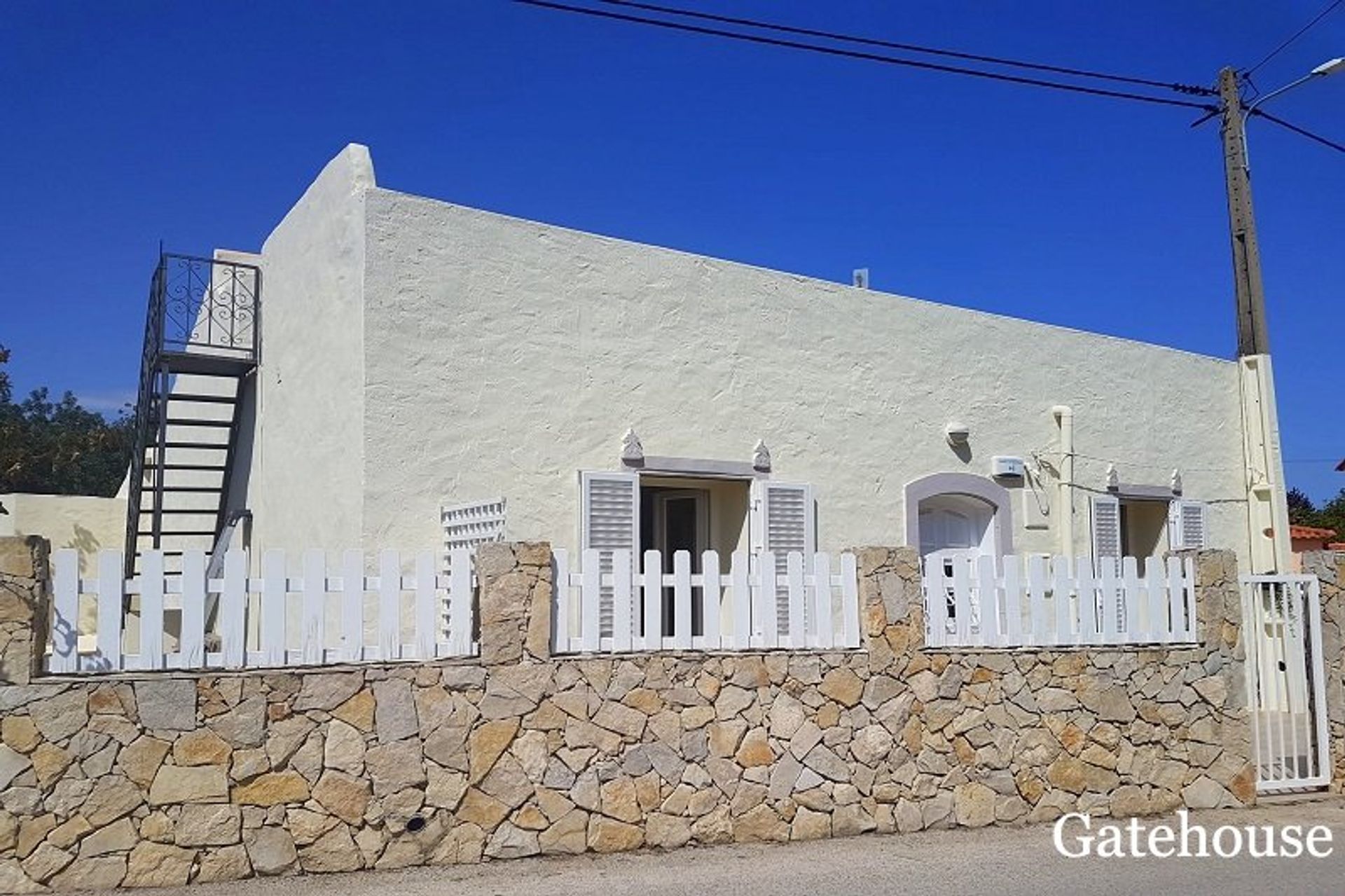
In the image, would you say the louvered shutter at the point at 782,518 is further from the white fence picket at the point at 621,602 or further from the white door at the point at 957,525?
the white fence picket at the point at 621,602

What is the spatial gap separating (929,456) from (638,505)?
3564 millimetres

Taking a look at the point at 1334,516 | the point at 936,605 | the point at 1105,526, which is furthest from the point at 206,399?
the point at 1334,516

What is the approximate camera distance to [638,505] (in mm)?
10039

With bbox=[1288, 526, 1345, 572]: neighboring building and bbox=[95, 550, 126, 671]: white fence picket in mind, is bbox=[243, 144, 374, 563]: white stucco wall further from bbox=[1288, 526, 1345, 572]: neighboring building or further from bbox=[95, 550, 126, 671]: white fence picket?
bbox=[1288, 526, 1345, 572]: neighboring building

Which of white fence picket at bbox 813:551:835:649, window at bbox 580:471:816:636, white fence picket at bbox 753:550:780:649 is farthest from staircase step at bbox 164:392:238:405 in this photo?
white fence picket at bbox 813:551:835:649

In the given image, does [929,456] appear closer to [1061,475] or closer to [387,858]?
[1061,475]

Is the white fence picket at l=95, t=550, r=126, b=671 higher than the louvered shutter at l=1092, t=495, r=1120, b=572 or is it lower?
lower

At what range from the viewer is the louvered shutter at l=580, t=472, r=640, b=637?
973 centimetres

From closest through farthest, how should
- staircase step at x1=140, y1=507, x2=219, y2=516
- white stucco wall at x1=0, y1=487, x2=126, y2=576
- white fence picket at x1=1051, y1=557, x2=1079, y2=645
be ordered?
white fence picket at x1=1051, y1=557, x2=1079, y2=645 → staircase step at x1=140, y1=507, x2=219, y2=516 → white stucco wall at x1=0, y1=487, x2=126, y2=576

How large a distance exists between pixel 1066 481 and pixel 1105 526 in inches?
33.2

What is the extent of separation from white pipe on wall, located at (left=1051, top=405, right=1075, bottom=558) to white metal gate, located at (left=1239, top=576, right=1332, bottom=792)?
A: 3.32 meters

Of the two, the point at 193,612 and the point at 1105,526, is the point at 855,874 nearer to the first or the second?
the point at 193,612

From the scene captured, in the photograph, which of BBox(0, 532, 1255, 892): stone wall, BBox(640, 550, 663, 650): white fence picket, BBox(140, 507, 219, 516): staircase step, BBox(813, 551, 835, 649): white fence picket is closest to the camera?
BBox(0, 532, 1255, 892): stone wall

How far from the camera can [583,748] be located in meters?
7.16
